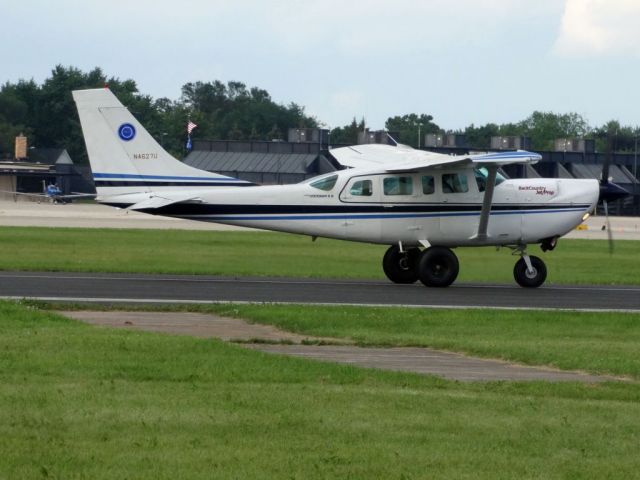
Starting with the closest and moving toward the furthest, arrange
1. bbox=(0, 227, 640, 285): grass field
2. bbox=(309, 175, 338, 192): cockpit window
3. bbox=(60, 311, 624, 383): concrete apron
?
1. bbox=(60, 311, 624, 383): concrete apron
2. bbox=(309, 175, 338, 192): cockpit window
3. bbox=(0, 227, 640, 285): grass field

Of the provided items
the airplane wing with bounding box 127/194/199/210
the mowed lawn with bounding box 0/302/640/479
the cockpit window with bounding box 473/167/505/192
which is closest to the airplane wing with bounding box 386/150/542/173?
the cockpit window with bounding box 473/167/505/192

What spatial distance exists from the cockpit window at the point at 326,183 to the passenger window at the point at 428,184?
191cm

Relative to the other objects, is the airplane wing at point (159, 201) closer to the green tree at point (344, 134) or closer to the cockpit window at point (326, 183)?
the cockpit window at point (326, 183)

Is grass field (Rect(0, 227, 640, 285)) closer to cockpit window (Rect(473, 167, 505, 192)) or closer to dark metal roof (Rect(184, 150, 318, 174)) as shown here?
cockpit window (Rect(473, 167, 505, 192))

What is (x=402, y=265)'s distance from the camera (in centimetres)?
2898

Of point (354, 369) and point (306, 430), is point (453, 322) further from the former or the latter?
point (306, 430)

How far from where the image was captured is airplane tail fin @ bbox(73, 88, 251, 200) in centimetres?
2745

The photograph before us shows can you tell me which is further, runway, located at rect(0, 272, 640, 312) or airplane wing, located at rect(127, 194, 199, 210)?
airplane wing, located at rect(127, 194, 199, 210)

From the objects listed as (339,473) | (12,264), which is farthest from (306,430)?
(12,264)

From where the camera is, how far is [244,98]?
19850 cm

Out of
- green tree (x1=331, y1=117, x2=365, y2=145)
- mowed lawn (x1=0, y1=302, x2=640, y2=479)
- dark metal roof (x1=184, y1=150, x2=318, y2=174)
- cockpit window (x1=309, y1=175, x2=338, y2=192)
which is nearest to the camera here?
mowed lawn (x1=0, y1=302, x2=640, y2=479)

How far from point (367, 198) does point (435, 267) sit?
209cm

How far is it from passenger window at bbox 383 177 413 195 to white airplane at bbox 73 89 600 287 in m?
0.02

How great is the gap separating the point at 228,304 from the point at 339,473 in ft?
41.9
